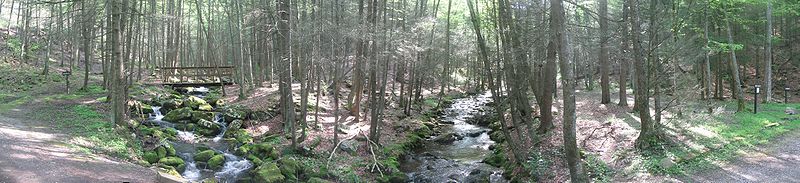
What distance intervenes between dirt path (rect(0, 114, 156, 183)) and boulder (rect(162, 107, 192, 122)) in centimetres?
489

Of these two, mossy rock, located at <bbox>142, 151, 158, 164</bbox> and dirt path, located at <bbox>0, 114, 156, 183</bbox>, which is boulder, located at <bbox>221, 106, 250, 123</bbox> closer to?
mossy rock, located at <bbox>142, 151, 158, 164</bbox>

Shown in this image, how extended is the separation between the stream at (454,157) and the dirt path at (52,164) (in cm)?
Answer: 642

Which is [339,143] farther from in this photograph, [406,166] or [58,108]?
[58,108]

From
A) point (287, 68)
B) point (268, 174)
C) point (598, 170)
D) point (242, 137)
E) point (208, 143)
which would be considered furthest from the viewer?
point (242, 137)

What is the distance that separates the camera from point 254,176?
10.9m

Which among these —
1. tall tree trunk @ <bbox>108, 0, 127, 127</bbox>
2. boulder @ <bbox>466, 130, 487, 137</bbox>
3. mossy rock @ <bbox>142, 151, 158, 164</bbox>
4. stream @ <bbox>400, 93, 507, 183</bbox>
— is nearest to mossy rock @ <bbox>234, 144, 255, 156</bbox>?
mossy rock @ <bbox>142, 151, 158, 164</bbox>

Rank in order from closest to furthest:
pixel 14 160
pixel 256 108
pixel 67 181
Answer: pixel 67 181, pixel 14 160, pixel 256 108

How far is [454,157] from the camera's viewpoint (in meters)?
15.1

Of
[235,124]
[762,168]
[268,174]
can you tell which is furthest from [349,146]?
[762,168]

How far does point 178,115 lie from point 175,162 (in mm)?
5348

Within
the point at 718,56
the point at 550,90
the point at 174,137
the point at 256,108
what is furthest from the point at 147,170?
the point at 718,56

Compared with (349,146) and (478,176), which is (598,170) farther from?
(349,146)

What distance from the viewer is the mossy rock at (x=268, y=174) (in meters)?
10.6

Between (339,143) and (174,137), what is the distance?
5123 mm
